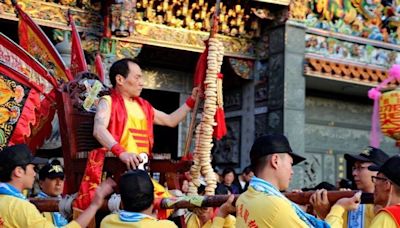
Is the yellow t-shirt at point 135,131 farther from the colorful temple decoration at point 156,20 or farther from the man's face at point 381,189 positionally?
the colorful temple decoration at point 156,20

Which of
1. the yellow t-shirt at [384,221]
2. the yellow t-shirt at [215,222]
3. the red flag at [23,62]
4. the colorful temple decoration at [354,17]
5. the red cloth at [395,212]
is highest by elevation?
→ the colorful temple decoration at [354,17]

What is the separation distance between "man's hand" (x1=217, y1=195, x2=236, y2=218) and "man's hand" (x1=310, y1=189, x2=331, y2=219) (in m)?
0.53

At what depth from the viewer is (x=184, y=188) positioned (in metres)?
4.96

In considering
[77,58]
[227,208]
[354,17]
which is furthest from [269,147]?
[354,17]

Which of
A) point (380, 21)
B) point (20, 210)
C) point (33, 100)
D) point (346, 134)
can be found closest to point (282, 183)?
point (20, 210)

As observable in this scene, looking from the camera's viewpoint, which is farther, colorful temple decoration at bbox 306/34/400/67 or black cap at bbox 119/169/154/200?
colorful temple decoration at bbox 306/34/400/67

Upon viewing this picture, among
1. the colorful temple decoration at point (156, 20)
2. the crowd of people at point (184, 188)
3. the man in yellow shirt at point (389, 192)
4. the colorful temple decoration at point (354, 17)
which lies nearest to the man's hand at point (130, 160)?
the crowd of people at point (184, 188)

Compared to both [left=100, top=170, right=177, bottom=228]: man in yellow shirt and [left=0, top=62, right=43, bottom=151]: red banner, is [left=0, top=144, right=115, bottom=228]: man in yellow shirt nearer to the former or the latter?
[left=100, top=170, right=177, bottom=228]: man in yellow shirt

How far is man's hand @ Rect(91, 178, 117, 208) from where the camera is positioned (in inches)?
148

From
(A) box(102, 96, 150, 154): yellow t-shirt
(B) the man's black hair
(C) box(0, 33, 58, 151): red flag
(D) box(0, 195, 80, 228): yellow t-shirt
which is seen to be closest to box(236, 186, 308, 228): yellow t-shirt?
(B) the man's black hair

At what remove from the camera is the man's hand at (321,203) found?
3.27 m

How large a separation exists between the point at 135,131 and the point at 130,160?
678 mm

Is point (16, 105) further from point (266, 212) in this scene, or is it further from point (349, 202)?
point (349, 202)

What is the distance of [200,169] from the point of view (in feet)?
15.5
